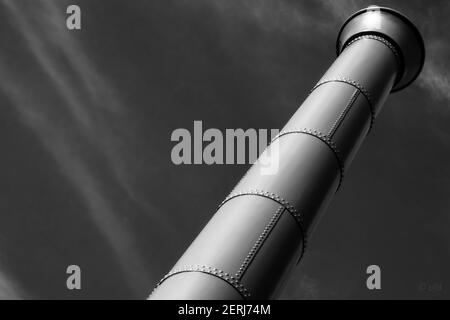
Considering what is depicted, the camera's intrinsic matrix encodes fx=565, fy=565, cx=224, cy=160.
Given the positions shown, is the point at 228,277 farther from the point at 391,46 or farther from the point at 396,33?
the point at 396,33

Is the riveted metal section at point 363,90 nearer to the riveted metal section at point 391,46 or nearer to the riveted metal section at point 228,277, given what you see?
the riveted metal section at point 391,46

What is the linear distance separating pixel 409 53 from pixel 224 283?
10.7m

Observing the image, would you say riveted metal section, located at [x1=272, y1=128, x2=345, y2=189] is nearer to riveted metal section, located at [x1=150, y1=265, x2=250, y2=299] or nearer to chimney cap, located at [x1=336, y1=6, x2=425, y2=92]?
riveted metal section, located at [x1=150, y1=265, x2=250, y2=299]

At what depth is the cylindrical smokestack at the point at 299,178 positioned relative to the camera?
1031 cm

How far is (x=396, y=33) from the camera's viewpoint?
17.0 meters

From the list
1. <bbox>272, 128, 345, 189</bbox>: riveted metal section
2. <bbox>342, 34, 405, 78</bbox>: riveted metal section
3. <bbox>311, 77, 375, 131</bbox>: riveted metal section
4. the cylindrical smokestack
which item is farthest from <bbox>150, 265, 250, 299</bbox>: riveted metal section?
<bbox>342, 34, 405, 78</bbox>: riveted metal section

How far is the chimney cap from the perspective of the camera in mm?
17000

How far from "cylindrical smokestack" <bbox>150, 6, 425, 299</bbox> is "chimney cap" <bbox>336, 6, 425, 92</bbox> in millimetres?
31

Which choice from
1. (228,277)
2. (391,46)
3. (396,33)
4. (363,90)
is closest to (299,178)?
(228,277)

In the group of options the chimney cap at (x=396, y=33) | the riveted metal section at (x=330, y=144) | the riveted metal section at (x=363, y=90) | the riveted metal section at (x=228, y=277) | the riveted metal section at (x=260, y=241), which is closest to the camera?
the riveted metal section at (x=228, y=277)

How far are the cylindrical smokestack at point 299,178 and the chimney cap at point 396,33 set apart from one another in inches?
1.2

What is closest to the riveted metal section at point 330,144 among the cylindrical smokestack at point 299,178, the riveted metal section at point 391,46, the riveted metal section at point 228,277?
the cylindrical smokestack at point 299,178

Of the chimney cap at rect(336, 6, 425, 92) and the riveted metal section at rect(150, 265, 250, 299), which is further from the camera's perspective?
the chimney cap at rect(336, 6, 425, 92)
